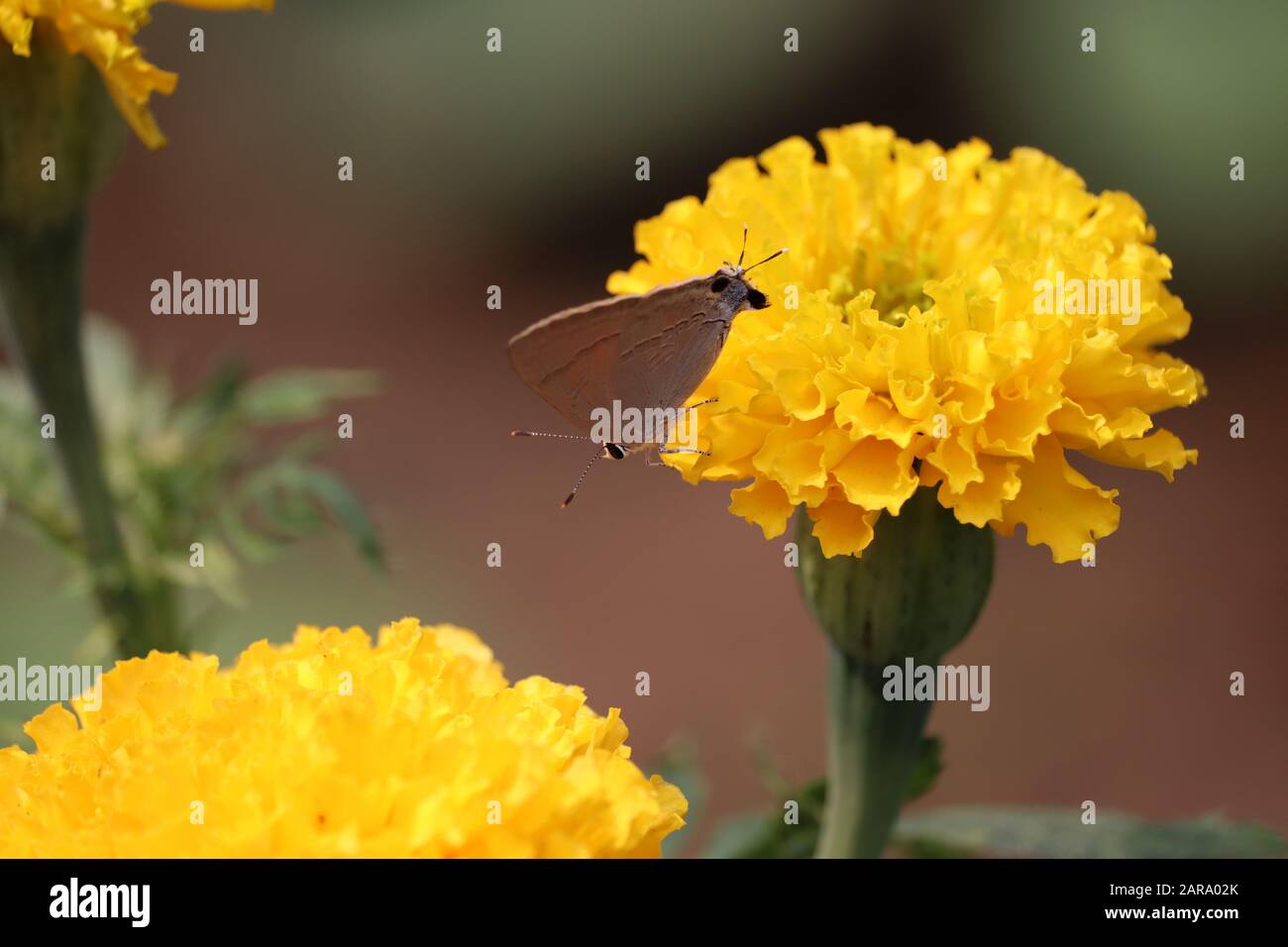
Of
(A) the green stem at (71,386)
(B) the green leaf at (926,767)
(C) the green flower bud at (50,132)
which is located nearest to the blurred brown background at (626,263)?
(A) the green stem at (71,386)

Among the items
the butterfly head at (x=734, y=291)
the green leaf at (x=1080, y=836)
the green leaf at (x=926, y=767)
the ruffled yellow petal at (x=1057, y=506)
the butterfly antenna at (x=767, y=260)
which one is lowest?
the green leaf at (x=1080, y=836)

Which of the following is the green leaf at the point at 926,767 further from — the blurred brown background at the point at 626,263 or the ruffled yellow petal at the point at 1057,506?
the blurred brown background at the point at 626,263

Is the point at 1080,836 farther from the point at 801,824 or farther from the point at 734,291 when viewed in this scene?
the point at 734,291

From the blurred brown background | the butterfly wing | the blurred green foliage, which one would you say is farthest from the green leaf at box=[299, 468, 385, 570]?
the blurred brown background

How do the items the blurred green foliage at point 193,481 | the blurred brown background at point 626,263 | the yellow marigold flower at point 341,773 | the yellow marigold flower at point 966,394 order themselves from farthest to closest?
the blurred brown background at point 626,263 → the blurred green foliage at point 193,481 → the yellow marigold flower at point 966,394 → the yellow marigold flower at point 341,773

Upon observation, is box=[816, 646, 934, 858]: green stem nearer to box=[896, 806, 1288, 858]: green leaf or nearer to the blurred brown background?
box=[896, 806, 1288, 858]: green leaf
